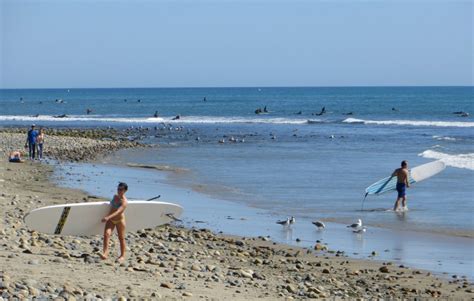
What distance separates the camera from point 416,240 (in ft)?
54.3

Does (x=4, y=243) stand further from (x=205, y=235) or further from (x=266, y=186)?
(x=266, y=186)

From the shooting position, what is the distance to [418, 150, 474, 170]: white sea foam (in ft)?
106

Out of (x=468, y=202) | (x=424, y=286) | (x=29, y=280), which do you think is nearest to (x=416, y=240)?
(x=424, y=286)

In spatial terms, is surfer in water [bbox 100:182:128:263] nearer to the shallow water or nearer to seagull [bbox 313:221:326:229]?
the shallow water

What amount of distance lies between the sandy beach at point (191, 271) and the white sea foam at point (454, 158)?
18237 millimetres

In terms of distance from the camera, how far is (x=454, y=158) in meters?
35.8

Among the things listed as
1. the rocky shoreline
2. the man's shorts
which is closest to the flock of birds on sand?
the man's shorts

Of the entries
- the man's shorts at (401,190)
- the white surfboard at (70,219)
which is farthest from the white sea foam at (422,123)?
the white surfboard at (70,219)

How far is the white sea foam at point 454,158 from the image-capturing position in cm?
3228

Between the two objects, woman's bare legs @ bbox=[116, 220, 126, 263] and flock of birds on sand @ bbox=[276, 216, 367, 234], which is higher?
woman's bare legs @ bbox=[116, 220, 126, 263]

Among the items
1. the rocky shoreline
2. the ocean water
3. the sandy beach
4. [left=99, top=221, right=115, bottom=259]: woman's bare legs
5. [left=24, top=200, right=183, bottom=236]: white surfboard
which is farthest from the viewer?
the rocky shoreline

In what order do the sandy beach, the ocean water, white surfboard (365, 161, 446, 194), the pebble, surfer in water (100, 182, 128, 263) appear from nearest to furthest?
the sandy beach → the pebble → surfer in water (100, 182, 128, 263) → the ocean water → white surfboard (365, 161, 446, 194)

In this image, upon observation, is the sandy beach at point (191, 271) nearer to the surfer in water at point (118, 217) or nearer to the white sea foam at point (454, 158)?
the surfer in water at point (118, 217)

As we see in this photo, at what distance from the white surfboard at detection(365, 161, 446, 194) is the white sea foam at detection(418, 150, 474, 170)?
16.7ft
